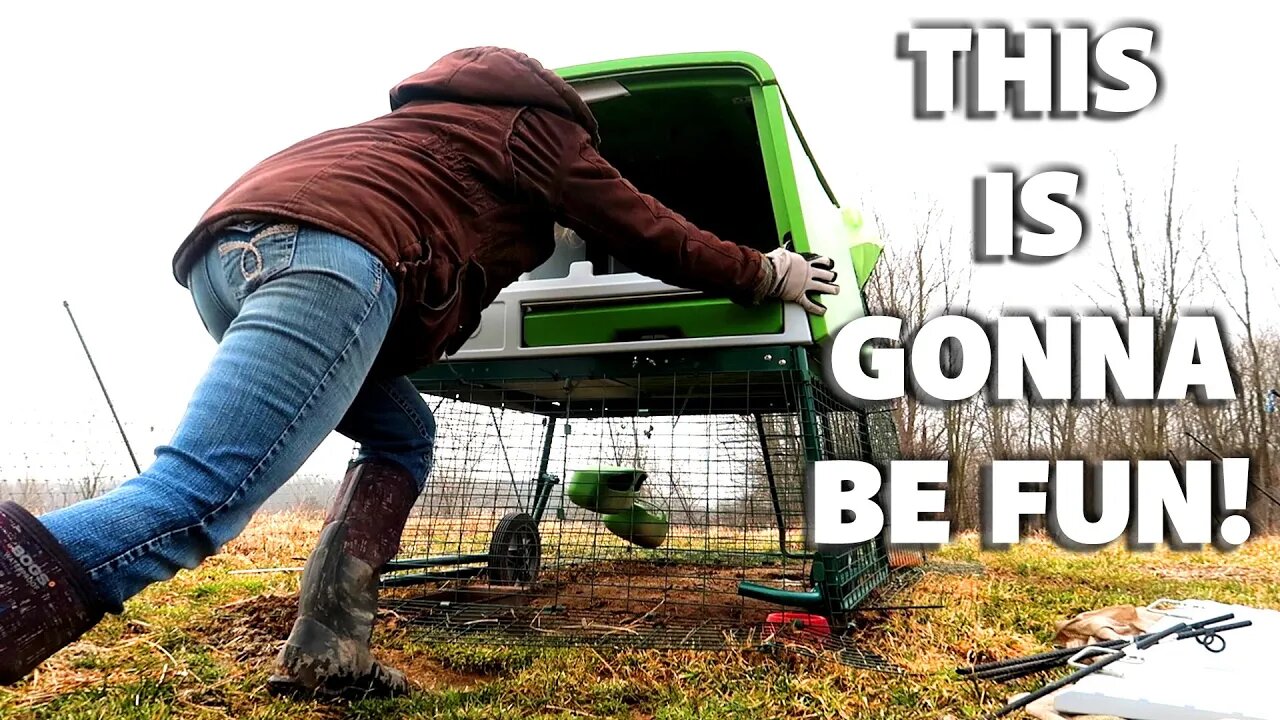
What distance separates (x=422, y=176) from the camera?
1197 mm

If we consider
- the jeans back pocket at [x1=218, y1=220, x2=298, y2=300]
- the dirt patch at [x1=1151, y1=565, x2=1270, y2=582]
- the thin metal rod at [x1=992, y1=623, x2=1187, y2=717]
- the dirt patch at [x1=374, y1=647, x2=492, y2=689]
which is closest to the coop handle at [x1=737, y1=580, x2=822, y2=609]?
the thin metal rod at [x1=992, y1=623, x2=1187, y2=717]

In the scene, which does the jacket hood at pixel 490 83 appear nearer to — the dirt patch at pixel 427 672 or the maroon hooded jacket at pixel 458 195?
the maroon hooded jacket at pixel 458 195

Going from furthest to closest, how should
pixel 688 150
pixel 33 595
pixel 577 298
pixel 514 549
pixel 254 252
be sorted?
pixel 688 150, pixel 514 549, pixel 577 298, pixel 254 252, pixel 33 595

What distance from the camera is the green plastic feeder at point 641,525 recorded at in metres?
2.67

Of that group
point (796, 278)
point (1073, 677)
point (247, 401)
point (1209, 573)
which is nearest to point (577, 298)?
point (796, 278)

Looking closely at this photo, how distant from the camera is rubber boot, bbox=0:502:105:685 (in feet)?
2.47

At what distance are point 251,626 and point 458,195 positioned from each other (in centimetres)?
134

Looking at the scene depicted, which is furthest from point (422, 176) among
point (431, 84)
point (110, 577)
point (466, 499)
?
point (466, 499)

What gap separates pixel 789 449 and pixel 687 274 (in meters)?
0.81

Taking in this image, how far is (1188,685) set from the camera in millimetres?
1242

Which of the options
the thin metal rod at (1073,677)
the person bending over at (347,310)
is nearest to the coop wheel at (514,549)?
the person bending over at (347,310)

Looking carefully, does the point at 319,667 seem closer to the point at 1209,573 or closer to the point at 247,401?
the point at 247,401

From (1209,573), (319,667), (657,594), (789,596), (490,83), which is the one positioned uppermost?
(490,83)

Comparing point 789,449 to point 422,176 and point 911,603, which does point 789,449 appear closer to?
point 911,603
